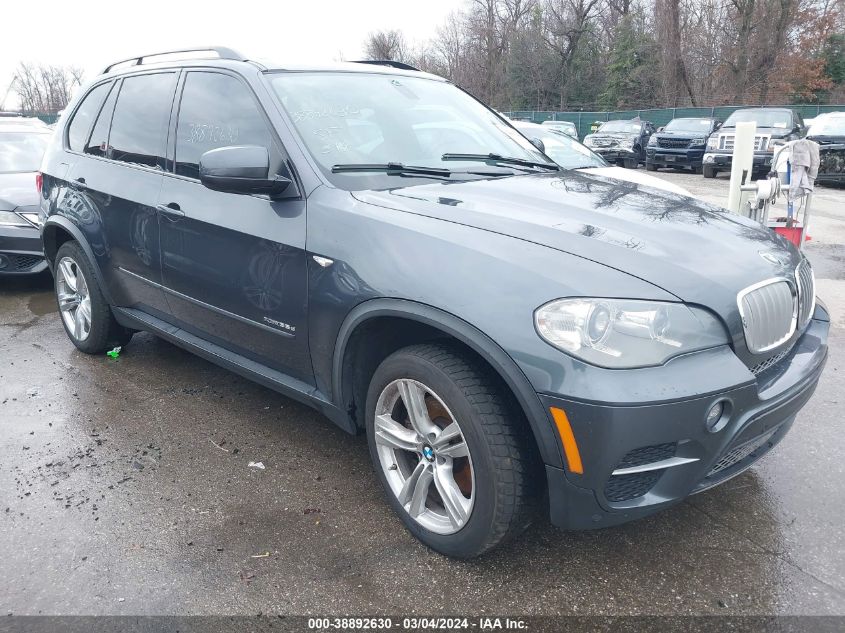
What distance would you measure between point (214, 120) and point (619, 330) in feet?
7.79

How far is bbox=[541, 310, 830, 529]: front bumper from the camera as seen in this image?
2.09 m

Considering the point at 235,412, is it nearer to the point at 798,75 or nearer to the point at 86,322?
the point at 86,322

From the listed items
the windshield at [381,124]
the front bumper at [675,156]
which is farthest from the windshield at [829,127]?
the windshield at [381,124]

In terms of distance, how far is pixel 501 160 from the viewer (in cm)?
363

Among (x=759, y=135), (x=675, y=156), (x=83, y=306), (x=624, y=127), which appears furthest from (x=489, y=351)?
(x=624, y=127)

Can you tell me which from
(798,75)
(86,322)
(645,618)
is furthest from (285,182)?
(798,75)

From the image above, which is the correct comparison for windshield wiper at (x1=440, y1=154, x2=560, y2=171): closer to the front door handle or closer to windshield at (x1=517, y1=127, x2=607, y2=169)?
the front door handle

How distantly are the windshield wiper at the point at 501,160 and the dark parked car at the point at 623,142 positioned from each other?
64.5 ft

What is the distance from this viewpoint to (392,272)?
255cm

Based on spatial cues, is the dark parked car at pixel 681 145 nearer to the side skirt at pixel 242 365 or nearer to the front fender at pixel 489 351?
the side skirt at pixel 242 365

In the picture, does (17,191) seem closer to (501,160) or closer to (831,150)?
(501,160)

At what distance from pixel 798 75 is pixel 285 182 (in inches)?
1469

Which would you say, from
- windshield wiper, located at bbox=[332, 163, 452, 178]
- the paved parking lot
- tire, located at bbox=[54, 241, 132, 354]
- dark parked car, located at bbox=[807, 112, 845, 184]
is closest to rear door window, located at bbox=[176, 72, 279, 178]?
windshield wiper, located at bbox=[332, 163, 452, 178]

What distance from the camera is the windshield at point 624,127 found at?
2357 centimetres
